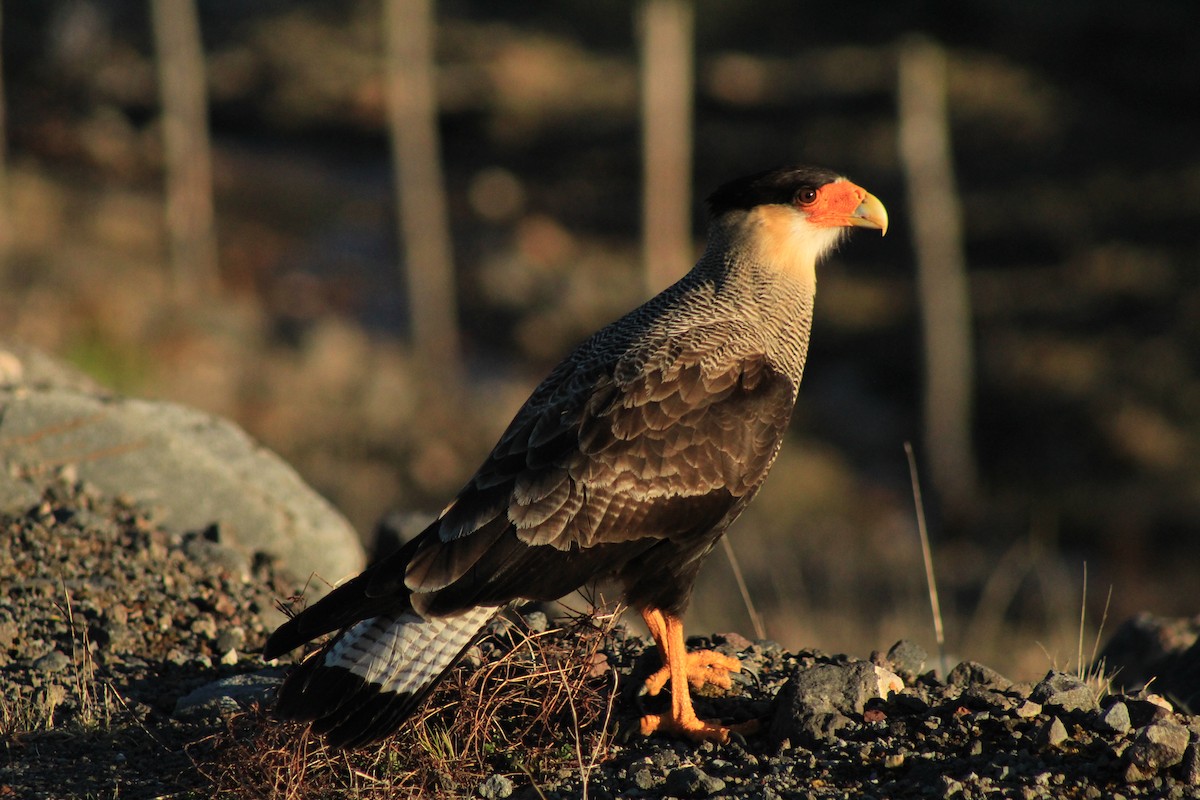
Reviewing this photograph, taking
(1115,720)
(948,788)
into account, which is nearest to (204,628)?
(948,788)

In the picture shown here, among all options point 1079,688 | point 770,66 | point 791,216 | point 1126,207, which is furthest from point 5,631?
point 770,66

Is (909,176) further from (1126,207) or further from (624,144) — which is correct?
(624,144)

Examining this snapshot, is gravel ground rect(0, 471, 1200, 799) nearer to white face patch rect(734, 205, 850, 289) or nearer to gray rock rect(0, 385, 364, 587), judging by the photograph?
gray rock rect(0, 385, 364, 587)

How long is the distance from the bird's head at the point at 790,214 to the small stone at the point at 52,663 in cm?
302

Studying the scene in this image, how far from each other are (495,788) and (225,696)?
114 cm

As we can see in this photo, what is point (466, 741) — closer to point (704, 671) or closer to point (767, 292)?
point (704, 671)

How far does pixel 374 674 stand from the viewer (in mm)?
3830

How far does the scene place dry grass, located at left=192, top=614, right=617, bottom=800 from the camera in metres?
3.85

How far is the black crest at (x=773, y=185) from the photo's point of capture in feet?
17.0

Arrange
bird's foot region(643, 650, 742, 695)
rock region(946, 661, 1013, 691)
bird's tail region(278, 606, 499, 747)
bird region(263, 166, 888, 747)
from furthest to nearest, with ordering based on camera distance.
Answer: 1. bird's foot region(643, 650, 742, 695)
2. rock region(946, 661, 1013, 691)
3. bird region(263, 166, 888, 747)
4. bird's tail region(278, 606, 499, 747)

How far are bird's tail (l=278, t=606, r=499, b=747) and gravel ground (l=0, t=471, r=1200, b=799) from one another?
41cm

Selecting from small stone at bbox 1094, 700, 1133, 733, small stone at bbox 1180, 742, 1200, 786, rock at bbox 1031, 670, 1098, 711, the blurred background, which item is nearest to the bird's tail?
rock at bbox 1031, 670, 1098, 711

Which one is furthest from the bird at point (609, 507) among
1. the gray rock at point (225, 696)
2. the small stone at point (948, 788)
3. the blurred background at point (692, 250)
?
the blurred background at point (692, 250)

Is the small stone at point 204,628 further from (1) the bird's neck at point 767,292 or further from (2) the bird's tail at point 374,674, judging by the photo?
(1) the bird's neck at point 767,292
